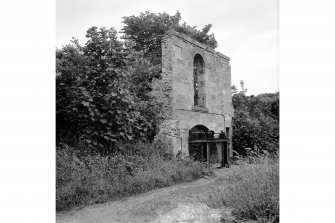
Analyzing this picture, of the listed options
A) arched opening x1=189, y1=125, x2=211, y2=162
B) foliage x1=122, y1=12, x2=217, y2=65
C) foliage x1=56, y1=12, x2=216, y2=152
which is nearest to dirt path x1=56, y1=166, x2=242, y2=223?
foliage x1=56, y1=12, x2=216, y2=152

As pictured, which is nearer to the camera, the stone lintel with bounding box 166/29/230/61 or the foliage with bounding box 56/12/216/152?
the foliage with bounding box 56/12/216/152

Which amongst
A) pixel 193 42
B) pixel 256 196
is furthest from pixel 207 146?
pixel 256 196

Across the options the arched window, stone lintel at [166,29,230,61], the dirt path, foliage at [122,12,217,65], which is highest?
foliage at [122,12,217,65]

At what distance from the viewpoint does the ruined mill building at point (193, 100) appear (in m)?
10.0

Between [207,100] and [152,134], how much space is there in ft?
10.5

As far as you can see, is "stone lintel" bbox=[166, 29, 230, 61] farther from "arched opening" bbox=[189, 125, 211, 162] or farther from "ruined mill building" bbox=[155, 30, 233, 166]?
"arched opening" bbox=[189, 125, 211, 162]

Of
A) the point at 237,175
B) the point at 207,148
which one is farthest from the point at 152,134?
the point at 237,175

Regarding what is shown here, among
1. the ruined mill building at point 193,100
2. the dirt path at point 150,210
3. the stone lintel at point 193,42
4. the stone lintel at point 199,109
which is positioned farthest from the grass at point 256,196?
the stone lintel at point 193,42

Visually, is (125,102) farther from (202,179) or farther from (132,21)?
(132,21)

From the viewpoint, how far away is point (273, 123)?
14812 millimetres

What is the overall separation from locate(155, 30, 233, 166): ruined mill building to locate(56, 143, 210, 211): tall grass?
1.73 m

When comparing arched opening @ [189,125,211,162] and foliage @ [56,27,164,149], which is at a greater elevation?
foliage @ [56,27,164,149]

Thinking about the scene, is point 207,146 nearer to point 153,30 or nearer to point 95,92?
point 95,92

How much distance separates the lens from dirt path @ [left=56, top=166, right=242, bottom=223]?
4562 millimetres
